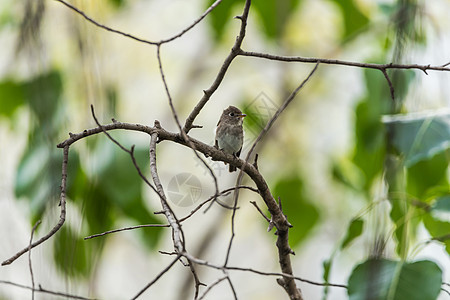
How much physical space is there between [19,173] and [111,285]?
3053 mm

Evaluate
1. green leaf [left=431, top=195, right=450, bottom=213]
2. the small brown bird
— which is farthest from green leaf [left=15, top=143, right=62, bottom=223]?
green leaf [left=431, top=195, right=450, bottom=213]

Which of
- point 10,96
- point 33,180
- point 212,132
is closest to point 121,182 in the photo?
point 33,180

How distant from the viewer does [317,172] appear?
9.73ft

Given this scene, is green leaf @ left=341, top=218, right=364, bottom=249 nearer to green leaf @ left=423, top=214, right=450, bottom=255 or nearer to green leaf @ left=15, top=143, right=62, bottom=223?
green leaf @ left=423, top=214, right=450, bottom=255

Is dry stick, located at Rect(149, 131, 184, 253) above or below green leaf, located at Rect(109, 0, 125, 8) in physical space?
below

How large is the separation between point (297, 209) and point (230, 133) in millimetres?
383

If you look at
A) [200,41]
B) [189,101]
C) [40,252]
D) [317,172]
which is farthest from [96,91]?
[200,41]

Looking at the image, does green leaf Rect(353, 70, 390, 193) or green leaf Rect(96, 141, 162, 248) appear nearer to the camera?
green leaf Rect(96, 141, 162, 248)

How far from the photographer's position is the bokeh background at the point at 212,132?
37.0 inches

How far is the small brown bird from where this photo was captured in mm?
1659

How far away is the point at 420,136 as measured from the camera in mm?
1248

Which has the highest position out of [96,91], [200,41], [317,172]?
[200,41]

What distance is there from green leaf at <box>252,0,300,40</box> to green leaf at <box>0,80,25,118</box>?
0.82 metres

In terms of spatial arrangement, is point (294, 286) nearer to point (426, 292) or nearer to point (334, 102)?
point (426, 292)
